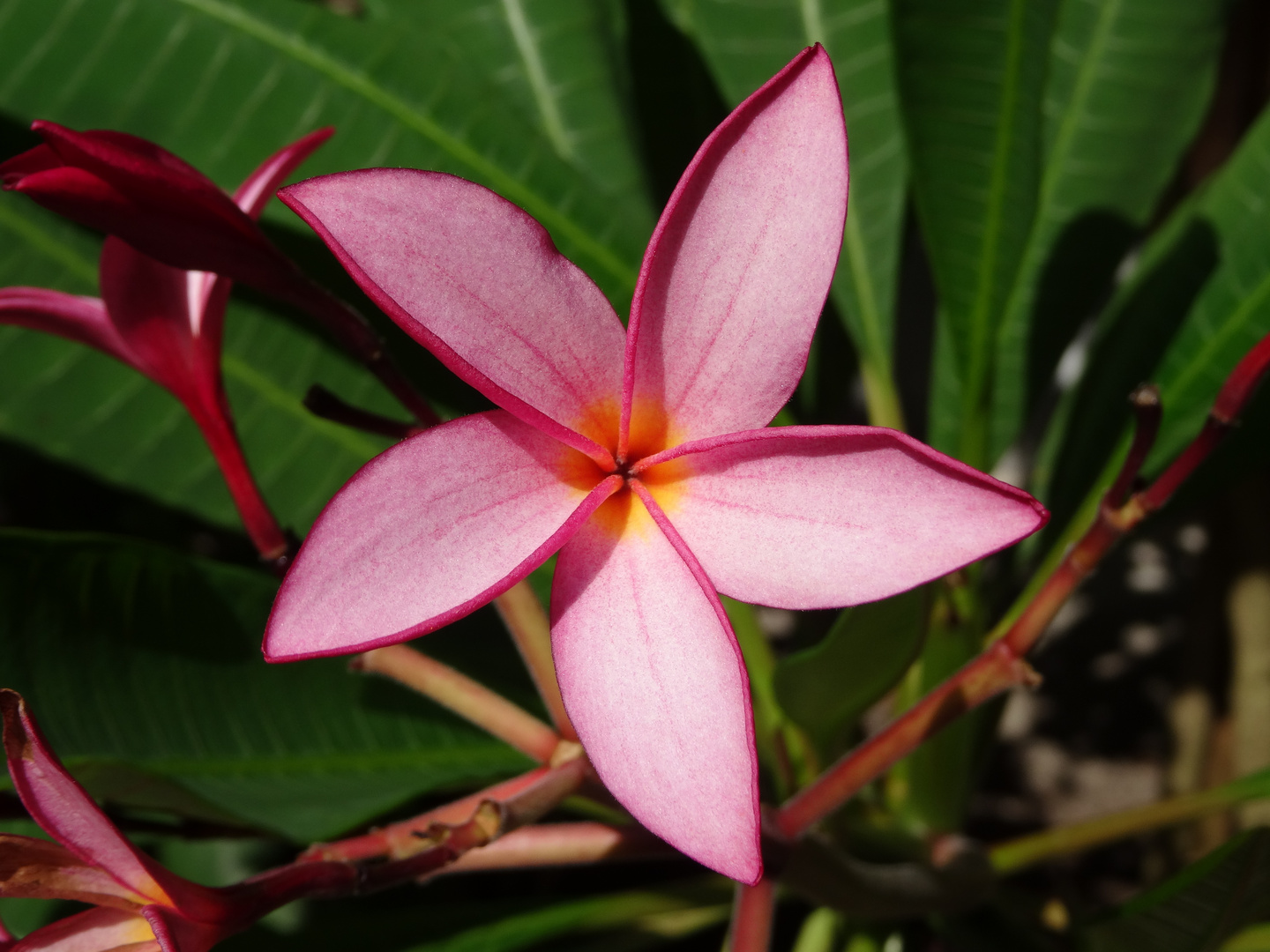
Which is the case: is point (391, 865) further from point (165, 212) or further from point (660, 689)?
point (165, 212)

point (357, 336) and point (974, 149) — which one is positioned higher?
point (974, 149)

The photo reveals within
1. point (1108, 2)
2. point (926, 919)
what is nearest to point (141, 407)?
point (926, 919)

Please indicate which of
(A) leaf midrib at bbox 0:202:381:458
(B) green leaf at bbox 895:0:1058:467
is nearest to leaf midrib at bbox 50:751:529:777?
(A) leaf midrib at bbox 0:202:381:458

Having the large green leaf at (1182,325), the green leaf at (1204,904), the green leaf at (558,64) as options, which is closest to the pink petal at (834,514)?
the green leaf at (1204,904)

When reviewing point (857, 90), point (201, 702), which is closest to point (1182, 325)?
point (857, 90)

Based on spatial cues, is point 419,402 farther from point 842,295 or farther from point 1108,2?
point 1108,2
